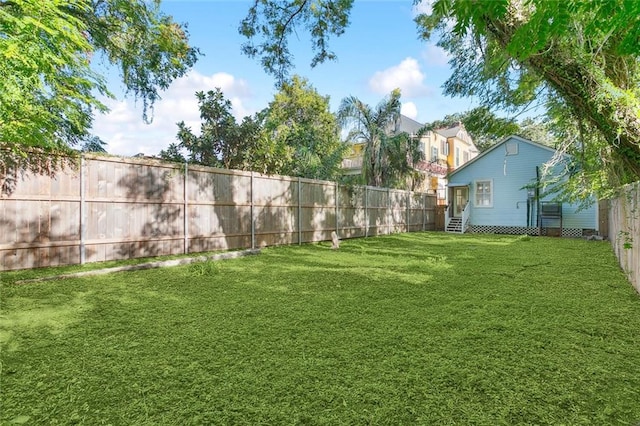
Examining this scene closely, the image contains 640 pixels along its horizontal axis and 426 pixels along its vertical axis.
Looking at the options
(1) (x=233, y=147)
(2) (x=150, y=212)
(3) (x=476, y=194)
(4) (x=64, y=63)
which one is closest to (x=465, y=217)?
(3) (x=476, y=194)

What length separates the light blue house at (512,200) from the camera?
1434 centimetres

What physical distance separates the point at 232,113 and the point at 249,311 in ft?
36.6

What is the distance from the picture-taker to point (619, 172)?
4.11 metres

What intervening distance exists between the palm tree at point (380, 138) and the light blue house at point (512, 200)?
3610 millimetres

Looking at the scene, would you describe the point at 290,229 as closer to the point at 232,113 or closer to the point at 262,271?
the point at 262,271

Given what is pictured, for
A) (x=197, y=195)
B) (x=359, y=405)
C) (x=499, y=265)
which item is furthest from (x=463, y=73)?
(x=359, y=405)

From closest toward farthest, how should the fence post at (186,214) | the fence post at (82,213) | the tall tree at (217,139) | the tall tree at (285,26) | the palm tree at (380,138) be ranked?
the fence post at (82,213) < the tall tree at (285,26) < the fence post at (186,214) < the tall tree at (217,139) < the palm tree at (380,138)

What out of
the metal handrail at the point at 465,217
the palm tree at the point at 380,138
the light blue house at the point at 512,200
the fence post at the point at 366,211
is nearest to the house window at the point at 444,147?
the light blue house at the point at 512,200

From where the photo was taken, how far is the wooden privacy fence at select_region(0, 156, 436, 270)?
17.4 ft

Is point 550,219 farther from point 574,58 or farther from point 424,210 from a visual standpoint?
point 574,58

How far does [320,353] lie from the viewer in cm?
236

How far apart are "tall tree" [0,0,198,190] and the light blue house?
13.2 meters

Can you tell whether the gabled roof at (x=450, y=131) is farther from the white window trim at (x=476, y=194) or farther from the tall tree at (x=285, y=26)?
the tall tree at (x=285, y=26)

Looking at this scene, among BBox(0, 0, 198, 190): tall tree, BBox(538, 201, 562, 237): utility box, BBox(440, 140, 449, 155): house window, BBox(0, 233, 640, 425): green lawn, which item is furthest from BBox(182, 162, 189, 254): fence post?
BBox(440, 140, 449, 155): house window
